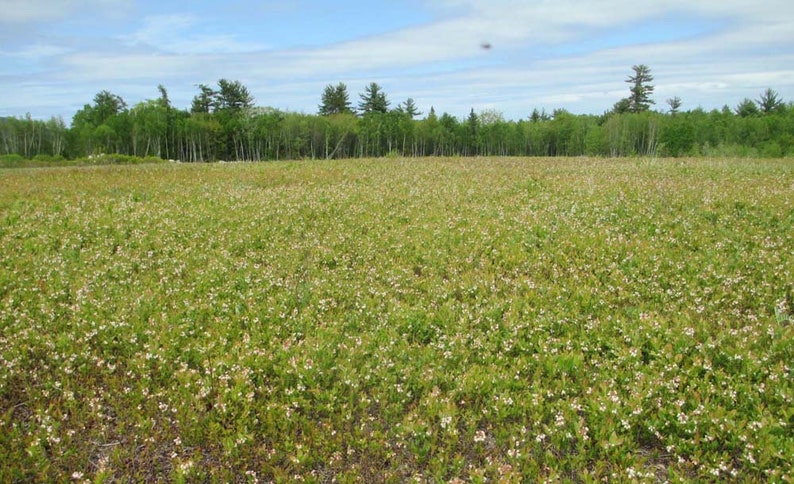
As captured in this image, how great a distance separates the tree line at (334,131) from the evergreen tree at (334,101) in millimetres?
352

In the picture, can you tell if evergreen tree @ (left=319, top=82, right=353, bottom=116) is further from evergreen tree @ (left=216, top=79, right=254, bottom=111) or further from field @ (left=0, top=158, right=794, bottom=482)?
field @ (left=0, top=158, right=794, bottom=482)

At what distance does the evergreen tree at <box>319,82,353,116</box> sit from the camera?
406ft

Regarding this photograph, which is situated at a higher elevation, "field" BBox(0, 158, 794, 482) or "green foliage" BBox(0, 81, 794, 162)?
"green foliage" BBox(0, 81, 794, 162)

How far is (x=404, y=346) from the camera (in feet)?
24.1

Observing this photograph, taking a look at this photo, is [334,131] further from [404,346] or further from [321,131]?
[404,346]

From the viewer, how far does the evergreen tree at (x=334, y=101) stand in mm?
123875

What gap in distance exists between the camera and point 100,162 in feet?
134

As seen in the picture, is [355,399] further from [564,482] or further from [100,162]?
[100,162]

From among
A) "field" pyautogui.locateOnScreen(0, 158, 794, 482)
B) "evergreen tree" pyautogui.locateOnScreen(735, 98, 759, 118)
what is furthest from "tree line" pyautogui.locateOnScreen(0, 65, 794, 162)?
"field" pyautogui.locateOnScreen(0, 158, 794, 482)

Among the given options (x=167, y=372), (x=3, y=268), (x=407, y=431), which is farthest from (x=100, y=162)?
(x=407, y=431)

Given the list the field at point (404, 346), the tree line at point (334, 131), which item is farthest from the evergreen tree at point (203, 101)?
the field at point (404, 346)

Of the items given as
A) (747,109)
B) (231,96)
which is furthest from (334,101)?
(747,109)

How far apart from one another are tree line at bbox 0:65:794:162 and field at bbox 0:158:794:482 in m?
76.4

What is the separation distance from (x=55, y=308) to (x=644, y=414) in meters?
9.46
